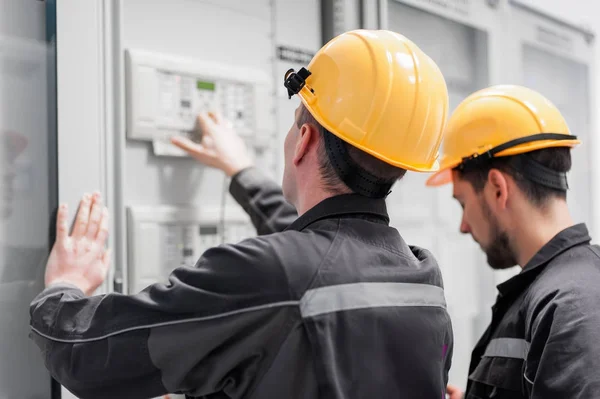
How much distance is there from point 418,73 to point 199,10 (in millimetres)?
774

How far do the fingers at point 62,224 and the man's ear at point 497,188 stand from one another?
38.3 inches

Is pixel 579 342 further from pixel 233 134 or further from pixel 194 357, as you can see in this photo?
pixel 233 134

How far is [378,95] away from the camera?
3.25ft

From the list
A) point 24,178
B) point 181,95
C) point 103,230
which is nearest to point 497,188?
point 181,95

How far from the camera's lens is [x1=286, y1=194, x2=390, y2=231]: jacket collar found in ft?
3.17

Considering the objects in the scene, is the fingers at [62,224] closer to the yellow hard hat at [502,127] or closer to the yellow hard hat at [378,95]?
the yellow hard hat at [378,95]

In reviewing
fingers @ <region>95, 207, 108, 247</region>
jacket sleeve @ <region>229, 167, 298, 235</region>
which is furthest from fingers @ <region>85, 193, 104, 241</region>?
jacket sleeve @ <region>229, 167, 298, 235</region>

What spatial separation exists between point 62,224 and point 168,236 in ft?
1.10

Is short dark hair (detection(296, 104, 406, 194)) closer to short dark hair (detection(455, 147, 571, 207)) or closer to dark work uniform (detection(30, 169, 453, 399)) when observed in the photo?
dark work uniform (detection(30, 169, 453, 399))

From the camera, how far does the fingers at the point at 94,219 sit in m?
Result: 1.20

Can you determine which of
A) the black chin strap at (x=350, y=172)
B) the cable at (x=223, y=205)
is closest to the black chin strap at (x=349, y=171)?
the black chin strap at (x=350, y=172)

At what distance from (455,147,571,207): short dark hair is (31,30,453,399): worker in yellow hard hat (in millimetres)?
399

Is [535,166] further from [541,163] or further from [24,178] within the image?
[24,178]

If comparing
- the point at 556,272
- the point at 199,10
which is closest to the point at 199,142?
the point at 199,10
